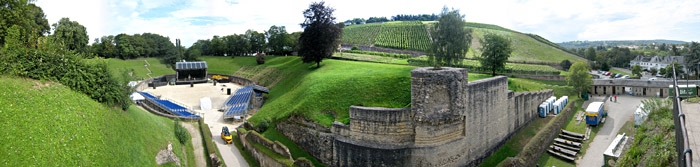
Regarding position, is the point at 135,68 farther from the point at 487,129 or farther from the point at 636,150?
the point at 636,150

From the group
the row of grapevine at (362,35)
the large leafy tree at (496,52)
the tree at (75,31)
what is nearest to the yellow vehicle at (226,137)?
the large leafy tree at (496,52)

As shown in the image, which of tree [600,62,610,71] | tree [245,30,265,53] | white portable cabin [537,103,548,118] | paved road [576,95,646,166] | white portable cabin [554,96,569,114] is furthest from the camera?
tree [245,30,265,53]

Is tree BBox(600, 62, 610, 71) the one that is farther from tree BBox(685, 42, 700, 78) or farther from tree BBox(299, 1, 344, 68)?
tree BBox(299, 1, 344, 68)

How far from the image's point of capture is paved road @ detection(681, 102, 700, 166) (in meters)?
10.2

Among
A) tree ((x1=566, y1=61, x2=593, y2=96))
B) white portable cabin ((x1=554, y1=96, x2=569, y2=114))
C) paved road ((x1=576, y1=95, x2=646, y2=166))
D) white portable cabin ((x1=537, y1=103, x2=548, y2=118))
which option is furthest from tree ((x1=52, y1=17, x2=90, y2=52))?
tree ((x1=566, y1=61, x2=593, y2=96))

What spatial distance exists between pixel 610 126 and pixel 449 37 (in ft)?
46.0

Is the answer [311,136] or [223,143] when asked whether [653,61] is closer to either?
[311,136]

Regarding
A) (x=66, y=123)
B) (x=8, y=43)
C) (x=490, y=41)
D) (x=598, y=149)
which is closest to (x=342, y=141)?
(x=66, y=123)

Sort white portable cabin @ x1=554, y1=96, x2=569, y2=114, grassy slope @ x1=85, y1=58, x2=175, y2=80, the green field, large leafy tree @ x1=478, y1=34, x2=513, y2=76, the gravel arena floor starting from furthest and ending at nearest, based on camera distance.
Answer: the green field < grassy slope @ x1=85, y1=58, x2=175, y2=80 < large leafy tree @ x1=478, y1=34, x2=513, y2=76 < white portable cabin @ x1=554, y1=96, x2=569, y2=114 < the gravel arena floor

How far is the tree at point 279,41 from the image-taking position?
6812 centimetres

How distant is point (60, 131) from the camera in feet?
40.2

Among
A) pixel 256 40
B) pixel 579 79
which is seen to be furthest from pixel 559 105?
pixel 256 40

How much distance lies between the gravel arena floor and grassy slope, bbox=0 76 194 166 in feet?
25.6

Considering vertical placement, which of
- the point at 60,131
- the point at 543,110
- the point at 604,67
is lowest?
the point at 543,110
